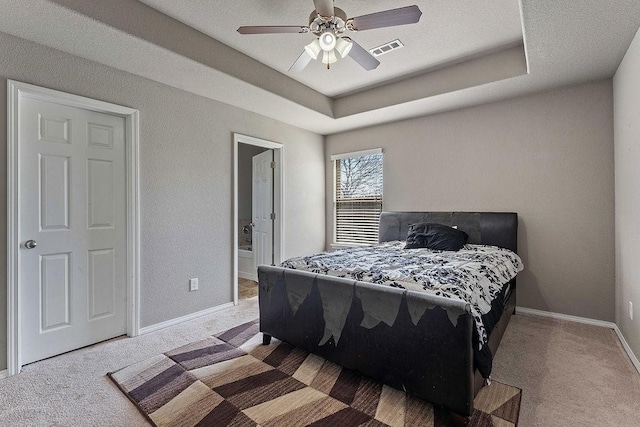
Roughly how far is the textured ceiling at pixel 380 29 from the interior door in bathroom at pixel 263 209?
60.8 inches

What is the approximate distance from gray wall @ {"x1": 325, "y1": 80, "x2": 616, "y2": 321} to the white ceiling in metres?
0.24

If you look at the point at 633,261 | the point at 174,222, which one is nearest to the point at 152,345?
the point at 174,222

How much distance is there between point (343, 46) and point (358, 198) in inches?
113

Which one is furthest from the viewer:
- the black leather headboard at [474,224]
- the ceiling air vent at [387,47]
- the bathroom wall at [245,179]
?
the bathroom wall at [245,179]

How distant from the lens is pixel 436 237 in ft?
11.1

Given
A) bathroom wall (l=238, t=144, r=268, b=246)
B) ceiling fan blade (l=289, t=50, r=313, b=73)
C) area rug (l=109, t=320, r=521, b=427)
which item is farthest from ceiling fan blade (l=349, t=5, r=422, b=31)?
bathroom wall (l=238, t=144, r=268, b=246)

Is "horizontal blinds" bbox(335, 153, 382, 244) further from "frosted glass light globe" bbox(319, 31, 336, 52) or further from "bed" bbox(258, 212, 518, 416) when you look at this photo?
"frosted glass light globe" bbox(319, 31, 336, 52)

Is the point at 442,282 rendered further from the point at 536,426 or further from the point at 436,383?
the point at 536,426

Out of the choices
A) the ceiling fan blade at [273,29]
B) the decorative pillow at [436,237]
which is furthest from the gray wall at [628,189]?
the ceiling fan blade at [273,29]

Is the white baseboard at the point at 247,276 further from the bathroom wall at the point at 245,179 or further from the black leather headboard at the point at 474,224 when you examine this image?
the black leather headboard at the point at 474,224

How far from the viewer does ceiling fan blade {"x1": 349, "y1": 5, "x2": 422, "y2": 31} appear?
70.9 inches

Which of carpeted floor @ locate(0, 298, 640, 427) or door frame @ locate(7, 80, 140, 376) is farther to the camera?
door frame @ locate(7, 80, 140, 376)

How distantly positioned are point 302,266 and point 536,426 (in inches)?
67.1

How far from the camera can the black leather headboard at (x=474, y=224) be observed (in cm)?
340
